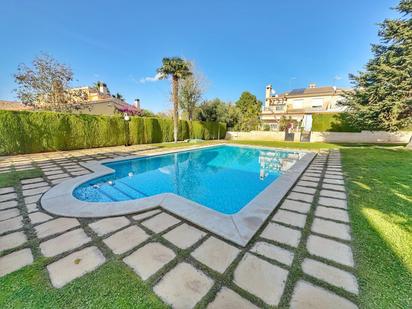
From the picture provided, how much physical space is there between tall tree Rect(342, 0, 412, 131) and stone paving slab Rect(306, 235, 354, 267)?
37.2ft

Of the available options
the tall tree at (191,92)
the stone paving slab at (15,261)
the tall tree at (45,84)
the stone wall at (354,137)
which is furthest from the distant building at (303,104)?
the stone paving slab at (15,261)

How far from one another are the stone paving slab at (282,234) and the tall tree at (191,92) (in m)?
19.0

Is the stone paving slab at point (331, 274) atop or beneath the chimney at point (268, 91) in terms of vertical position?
beneath

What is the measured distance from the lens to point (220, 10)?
451 inches

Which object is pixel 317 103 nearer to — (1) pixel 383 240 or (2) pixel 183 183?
(2) pixel 183 183

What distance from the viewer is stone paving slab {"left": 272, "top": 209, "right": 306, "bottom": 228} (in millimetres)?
2668

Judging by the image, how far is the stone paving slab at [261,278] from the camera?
1479 millimetres

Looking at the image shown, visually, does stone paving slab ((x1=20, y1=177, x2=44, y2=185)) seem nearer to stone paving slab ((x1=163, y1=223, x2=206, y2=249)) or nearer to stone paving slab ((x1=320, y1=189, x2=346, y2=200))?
stone paving slab ((x1=163, y1=223, x2=206, y2=249))

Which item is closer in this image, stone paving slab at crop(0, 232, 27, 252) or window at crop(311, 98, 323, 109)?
stone paving slab at crop(0, 232, 27, 252)

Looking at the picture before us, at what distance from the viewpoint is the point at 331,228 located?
2.52m

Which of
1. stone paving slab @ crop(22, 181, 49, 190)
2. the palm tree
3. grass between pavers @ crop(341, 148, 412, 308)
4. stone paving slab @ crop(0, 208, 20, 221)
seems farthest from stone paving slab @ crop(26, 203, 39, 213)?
the palm tree

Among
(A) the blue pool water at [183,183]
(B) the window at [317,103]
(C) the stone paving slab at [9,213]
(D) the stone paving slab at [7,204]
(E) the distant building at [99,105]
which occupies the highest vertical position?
(B) the window at [317,103]

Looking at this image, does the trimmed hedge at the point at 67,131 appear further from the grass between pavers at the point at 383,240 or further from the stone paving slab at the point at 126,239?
the grass between pavers at the point at 383,240

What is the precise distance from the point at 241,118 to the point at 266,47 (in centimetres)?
819
